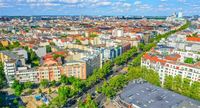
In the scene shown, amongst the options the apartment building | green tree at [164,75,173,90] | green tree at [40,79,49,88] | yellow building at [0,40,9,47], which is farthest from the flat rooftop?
yellow building at [0,40,9,47]

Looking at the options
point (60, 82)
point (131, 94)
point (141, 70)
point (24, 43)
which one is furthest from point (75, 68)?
point (24, 43)

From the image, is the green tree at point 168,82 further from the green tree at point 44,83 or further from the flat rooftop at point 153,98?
the green tree at point 44,83

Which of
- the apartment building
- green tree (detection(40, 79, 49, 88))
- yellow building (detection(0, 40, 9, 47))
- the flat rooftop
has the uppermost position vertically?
yellow building (detection(0, 40, 9, 47))

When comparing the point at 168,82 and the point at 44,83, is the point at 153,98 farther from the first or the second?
the point at 44,83

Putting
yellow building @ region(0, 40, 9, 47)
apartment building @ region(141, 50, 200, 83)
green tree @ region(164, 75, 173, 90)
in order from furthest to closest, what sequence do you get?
yellow building @ region(0, 40, 9, 47), green tree @ region(164, 75, 173, 90), apartment building @ region(141, 50, 200, 83)

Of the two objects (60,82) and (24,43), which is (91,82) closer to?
(60,82)

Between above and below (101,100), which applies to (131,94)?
above

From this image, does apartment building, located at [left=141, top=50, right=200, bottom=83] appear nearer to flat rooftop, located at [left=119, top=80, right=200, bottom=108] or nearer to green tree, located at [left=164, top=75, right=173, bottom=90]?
green tree, located at [left=164, top=75, right=173, bottom=90]

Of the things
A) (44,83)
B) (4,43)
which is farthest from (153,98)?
(4,43)
